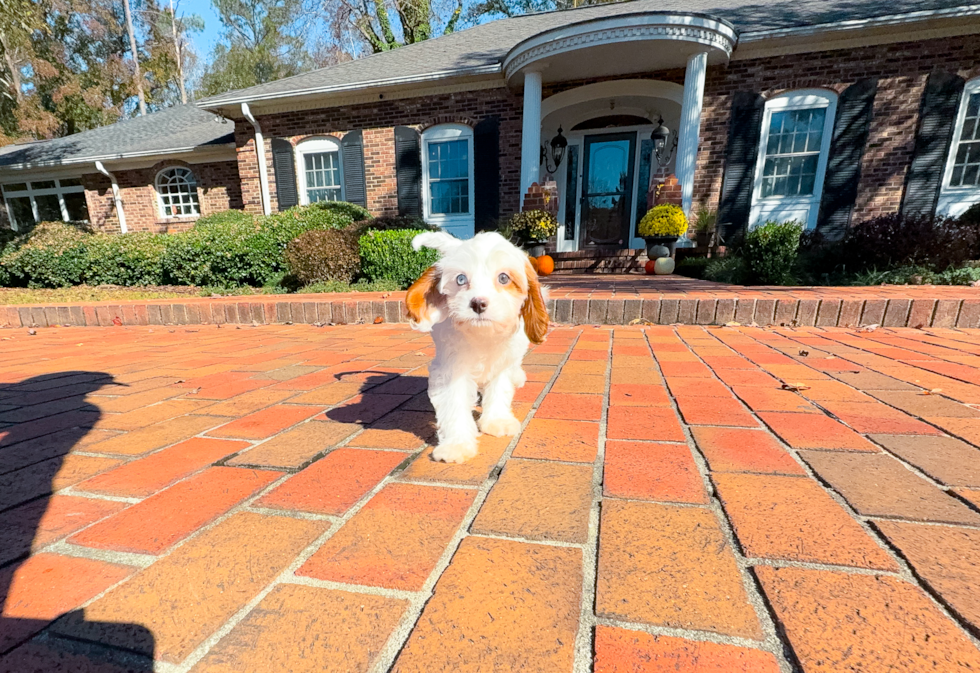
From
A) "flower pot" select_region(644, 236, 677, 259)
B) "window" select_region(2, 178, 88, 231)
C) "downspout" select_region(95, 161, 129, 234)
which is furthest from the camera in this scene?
"window" select_region(2, 178, 88, 231)

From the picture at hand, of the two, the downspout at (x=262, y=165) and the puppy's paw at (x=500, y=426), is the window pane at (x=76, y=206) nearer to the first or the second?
the downspout at (x=262, y=165)

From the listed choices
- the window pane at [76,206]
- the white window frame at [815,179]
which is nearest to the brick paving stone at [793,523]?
the white window frame at [815,179]

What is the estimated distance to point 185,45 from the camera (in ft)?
104

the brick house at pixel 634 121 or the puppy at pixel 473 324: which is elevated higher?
the brick house at pixel 634 121

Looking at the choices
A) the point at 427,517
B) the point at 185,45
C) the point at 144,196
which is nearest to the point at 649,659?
the point at 427,517

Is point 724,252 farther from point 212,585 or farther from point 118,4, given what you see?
point 118,4

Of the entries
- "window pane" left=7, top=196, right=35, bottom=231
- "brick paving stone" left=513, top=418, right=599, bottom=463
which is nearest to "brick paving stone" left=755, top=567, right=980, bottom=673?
"brick paving stone" left=513, top=418, right=599, bottom=463

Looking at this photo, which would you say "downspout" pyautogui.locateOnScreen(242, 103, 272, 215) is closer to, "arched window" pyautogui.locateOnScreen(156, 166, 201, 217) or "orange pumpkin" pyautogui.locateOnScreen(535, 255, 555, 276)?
"arched window" pyautogui.locateOnScreen(156, 166, 201, 217)

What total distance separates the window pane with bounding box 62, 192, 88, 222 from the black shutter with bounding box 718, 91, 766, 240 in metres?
22.6

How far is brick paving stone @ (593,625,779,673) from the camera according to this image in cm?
76

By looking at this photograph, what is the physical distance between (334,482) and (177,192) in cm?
1787

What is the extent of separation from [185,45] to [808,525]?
44571 millimetres

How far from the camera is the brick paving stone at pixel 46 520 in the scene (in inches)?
45.1

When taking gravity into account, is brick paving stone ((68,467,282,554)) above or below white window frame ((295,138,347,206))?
below
